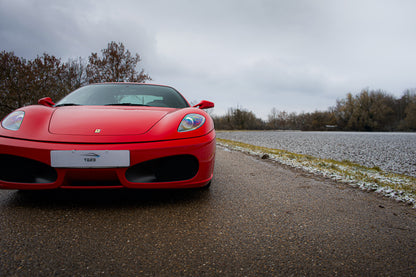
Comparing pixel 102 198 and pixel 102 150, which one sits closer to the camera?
pixel 102 150

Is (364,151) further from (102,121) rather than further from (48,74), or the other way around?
(48,74)

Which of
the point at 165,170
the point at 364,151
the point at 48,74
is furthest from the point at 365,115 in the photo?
the point at 165,170

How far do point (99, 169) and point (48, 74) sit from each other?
18.3 meters

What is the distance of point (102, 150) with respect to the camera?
1.60 metres

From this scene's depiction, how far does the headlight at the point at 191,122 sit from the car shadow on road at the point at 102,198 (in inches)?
25.4

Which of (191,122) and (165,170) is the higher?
(191,122)

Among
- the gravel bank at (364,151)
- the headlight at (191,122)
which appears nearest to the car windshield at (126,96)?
the headlight at (191,122)

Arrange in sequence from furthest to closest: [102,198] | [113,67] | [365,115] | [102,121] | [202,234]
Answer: [365,115] → [113,67] → [102,198] → [102,121] → [202,234]

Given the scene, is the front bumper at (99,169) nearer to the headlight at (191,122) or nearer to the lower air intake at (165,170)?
the lower air intake at (165,170)

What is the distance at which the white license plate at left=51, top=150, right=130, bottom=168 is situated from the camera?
1.56m

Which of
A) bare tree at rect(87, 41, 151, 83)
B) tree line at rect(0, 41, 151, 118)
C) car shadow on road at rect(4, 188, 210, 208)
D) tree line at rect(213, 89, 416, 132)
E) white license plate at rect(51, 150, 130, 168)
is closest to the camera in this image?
white license plate at rect(51, 150, 130, 168)

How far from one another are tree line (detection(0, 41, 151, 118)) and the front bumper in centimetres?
1634

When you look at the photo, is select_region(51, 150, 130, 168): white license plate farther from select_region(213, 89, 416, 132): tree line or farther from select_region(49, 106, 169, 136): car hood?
select_region(213, 89, 416, 132): tree line

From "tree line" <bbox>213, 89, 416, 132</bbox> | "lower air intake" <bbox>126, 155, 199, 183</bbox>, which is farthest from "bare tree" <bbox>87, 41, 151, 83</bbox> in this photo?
"tree line" <bbox>213, 89, 416, 132</bbox>
